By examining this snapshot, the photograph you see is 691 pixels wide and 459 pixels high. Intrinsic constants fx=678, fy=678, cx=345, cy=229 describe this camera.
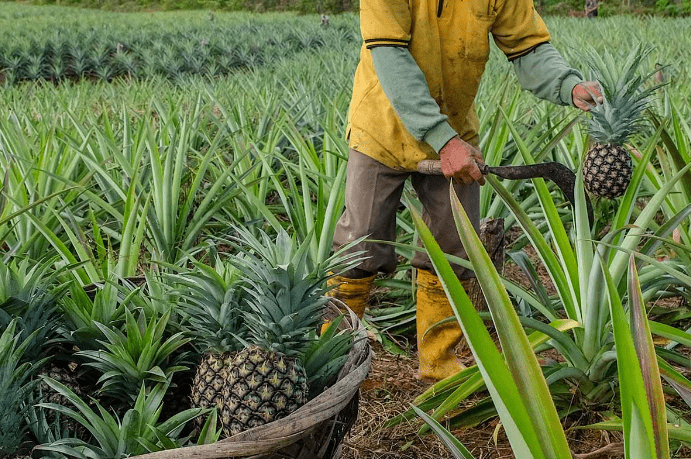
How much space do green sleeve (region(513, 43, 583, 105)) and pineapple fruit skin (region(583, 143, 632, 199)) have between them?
189 millimetres

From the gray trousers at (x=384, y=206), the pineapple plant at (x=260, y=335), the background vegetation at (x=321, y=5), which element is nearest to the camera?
the pineapple plant at (x=260, y=335)

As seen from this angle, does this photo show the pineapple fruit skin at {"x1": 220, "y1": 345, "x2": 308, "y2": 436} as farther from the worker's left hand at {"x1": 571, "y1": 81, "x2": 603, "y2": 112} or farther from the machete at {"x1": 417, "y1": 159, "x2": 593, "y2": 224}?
the worker's left hand at {"x1": 571, "y1": 81, "x2": 603, "y2": 112}

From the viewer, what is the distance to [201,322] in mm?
1399

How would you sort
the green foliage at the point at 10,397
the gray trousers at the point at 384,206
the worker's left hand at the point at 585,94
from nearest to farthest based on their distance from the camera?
the green foliage at the point at 10,397, the worker's left hand at the point at 585,94, the gray trousers at the point at 384,206

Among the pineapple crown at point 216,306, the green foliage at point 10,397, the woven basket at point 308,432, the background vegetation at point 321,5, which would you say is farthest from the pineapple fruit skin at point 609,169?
the background vegetation at point 321,5

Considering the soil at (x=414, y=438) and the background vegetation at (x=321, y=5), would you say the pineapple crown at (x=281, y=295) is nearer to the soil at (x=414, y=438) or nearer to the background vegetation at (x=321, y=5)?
the soil at (x=414, y=438)

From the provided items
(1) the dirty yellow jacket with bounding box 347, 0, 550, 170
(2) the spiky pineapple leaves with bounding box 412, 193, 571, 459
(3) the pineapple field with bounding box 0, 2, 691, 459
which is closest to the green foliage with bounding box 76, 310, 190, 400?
(3) the pineapple field with bounding box 0, 2, 691, 459

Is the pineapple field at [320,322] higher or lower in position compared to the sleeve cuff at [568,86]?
lower

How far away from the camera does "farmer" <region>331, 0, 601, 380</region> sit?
1836 millimetres

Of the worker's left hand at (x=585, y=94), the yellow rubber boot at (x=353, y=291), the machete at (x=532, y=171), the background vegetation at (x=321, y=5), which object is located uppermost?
the worker's left hand at (x=585, y=94)

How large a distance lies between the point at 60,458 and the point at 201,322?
0.36 meters

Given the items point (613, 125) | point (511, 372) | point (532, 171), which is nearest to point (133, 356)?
point (511, 372)

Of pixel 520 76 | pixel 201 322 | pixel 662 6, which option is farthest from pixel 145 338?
pixel 662 6

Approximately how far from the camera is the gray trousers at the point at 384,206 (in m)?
2.11
